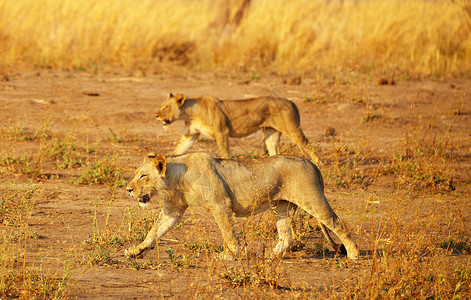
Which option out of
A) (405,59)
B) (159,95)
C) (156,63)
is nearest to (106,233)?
(159,95)

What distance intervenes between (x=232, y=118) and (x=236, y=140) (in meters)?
1.47

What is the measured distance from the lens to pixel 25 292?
15.1 feet

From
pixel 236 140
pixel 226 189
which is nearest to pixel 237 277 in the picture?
pixel 226 189

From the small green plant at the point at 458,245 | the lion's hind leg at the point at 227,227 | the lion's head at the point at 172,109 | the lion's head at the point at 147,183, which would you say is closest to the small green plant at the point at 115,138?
the lion's head at the point at 172,109

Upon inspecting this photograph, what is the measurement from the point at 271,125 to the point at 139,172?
4281mm

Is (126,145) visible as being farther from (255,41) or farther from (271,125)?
(255,41)

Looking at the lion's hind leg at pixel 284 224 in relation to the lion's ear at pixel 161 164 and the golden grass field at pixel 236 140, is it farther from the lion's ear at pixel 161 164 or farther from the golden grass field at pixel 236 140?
the lion's ear at pixel 161 164

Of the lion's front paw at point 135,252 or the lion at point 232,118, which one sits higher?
the lion at point 232,118

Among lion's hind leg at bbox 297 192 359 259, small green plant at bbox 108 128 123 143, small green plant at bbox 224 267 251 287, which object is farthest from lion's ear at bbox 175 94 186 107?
small green plant at bbox 224 267 251 287

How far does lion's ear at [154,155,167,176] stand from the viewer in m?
5.55

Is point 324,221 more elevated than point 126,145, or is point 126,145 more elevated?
point 324,221

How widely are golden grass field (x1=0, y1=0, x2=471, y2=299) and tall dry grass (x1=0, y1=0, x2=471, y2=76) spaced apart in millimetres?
54

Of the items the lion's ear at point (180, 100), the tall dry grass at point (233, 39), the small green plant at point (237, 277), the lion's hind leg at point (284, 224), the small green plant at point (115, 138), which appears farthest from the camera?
the tall dry grass at point (233, 39)

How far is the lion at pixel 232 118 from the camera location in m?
9.60
